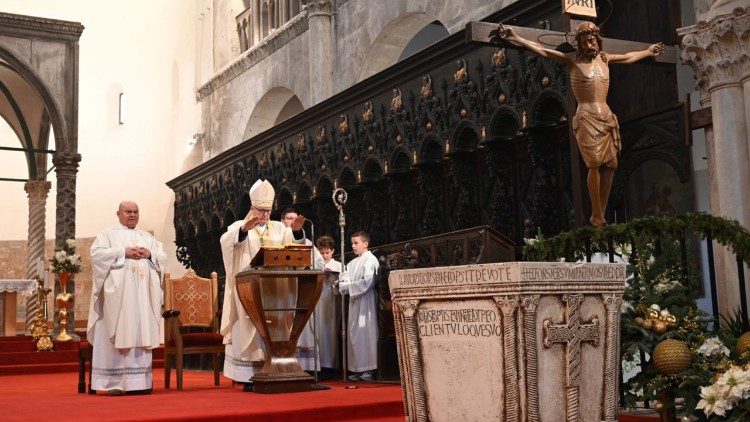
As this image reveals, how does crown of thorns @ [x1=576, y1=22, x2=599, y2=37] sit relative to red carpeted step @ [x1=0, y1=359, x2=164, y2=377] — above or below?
above

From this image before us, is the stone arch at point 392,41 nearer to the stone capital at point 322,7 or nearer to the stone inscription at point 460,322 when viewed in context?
the stone capital at point 322,7

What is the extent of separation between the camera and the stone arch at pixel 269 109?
65.4 feet

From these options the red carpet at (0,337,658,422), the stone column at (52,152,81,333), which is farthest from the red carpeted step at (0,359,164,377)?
the red carpet at (0,337,658,422)

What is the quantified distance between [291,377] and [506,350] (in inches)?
149

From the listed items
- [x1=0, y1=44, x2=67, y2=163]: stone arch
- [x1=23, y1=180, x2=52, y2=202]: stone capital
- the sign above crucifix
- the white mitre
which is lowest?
the white mitre

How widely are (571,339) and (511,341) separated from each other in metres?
0.35

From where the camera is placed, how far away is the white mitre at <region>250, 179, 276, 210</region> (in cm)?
828

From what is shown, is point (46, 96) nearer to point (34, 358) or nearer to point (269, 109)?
point (269, 109)

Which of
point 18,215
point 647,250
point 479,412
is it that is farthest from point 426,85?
point 18,215

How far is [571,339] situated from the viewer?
14.5ft

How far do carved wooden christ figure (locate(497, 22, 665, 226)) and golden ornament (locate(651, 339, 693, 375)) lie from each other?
4.86 ft

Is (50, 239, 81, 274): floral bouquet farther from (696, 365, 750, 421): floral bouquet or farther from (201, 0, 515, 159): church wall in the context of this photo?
(696, 365, 750, 421): floral bouquet

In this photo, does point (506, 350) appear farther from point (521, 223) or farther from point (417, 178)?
point (417, 178)

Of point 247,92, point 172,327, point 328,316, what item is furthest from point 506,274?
point 247,92
